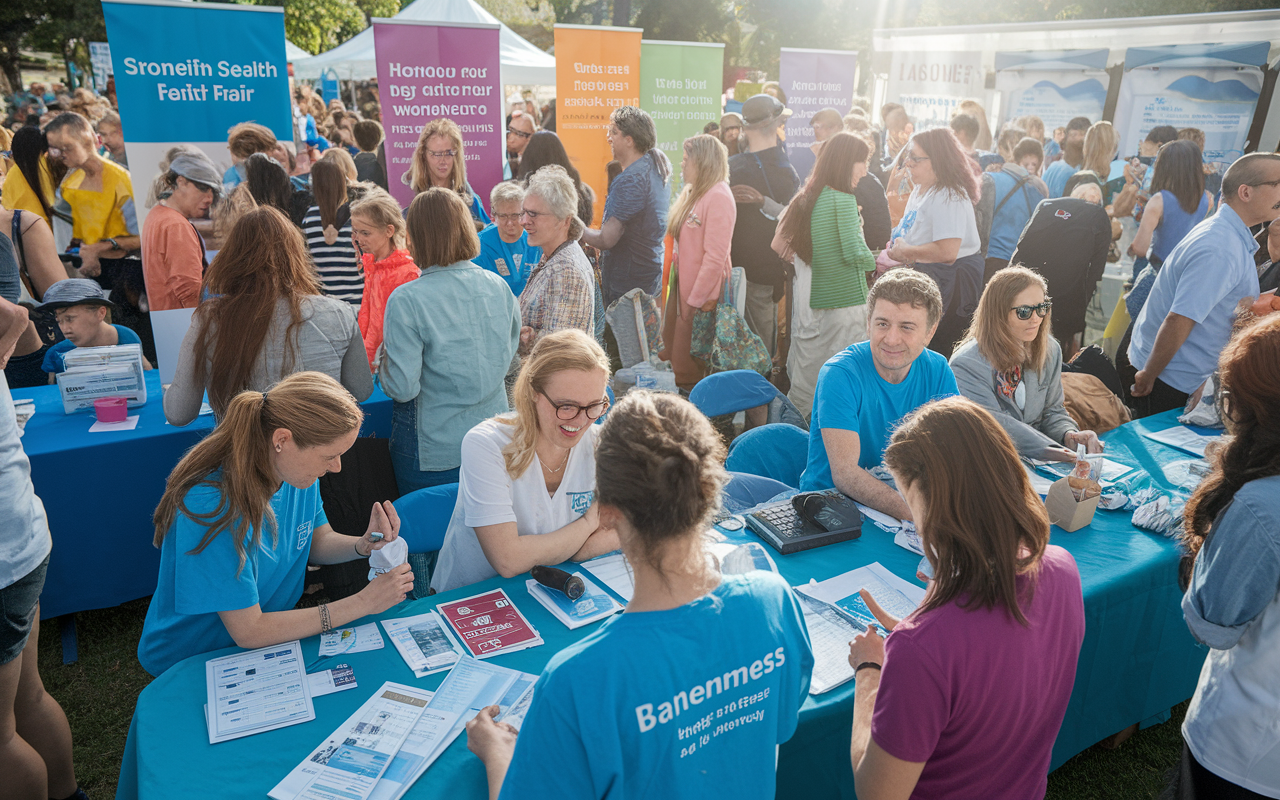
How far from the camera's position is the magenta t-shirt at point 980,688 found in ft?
4.38

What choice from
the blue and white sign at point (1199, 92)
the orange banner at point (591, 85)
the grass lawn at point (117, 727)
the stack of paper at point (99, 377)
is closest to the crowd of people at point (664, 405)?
the stack of paper at point (99, 377)

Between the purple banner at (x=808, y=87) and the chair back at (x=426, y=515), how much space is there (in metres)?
6.20

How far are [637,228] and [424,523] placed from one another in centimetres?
304

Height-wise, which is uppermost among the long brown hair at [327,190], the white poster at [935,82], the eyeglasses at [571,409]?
the white poster at [935,82]

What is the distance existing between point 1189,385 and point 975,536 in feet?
9.87

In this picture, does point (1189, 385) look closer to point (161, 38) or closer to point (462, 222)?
point (462, 222)

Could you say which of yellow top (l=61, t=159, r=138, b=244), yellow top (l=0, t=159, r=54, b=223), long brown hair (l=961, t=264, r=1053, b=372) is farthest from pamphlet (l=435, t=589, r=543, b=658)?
yellow top (l=0, t=159, r=54, b=223)

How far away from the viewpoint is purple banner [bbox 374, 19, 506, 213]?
5.30 meters

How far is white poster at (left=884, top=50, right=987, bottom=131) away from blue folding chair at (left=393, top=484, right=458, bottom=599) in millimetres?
9847

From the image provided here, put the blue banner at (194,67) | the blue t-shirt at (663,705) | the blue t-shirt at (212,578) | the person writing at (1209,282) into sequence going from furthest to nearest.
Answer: the blue banner at (194,67) → the person writing at (1209,282) → the blue t-shirt at (212,578) → the blue t-shirt at (663,705)

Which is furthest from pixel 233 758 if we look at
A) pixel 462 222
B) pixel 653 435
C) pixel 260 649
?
pixel 462 222

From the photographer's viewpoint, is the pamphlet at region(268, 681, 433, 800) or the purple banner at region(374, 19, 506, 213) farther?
the purple banner at region(374, 19, 506, 213)

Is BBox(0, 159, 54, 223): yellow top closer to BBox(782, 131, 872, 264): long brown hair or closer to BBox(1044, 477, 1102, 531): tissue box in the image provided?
BBox(782, 131, 872, 264): long brown hair

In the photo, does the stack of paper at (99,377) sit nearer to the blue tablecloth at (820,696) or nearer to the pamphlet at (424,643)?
the blue tablecloth at (820,696)
